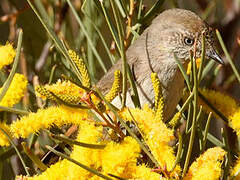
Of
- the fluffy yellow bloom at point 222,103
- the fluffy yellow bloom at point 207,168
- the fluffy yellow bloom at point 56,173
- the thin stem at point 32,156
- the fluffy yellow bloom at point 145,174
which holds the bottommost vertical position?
the fluffy yellow bloom at point 222,103

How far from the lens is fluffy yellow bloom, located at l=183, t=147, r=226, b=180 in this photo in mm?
1582

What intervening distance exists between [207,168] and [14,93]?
787 millimetres

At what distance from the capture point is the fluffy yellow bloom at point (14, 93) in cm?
193

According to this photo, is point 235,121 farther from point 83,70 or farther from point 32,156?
point 32,156

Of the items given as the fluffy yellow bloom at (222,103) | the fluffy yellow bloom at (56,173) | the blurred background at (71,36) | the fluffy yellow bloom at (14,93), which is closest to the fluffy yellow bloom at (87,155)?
the fluffy yellow bloom at (56,173)

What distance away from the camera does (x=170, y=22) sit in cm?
322

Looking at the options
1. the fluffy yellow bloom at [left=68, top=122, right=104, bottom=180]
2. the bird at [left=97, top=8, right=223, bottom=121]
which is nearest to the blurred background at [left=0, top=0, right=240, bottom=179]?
the bird at [left=97, top=8, right=223, bottom=121]

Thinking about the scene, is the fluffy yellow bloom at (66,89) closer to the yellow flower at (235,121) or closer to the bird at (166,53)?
the yellow flower at (235,121)

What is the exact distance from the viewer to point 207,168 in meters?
1.60

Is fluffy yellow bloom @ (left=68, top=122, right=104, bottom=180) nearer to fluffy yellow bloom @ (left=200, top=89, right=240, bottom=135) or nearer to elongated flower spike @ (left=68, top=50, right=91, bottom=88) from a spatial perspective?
elongated flower spike @ (left=68, top=50, right=91, bottom=88)

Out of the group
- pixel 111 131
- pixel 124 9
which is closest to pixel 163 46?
pixel 124 9

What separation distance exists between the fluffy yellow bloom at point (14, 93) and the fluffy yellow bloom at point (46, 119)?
6.6 inches

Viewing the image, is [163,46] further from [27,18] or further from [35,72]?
[27,18]

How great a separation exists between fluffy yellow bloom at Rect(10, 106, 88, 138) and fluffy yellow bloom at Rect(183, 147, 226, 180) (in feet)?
1.37
